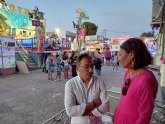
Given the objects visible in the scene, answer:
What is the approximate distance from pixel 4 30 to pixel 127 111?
18012 millimetres

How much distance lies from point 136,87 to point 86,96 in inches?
22.3

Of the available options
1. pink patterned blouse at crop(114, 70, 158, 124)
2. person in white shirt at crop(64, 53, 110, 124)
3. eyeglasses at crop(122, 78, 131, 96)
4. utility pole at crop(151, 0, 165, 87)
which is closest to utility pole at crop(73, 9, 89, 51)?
utility pole at crop(151, 0, 165, 87)

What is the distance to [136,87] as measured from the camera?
5.35 feet

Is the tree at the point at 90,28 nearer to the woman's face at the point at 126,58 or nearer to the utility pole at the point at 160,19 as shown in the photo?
the utility pole at the point at 160,19

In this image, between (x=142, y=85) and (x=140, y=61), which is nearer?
(x=142, y=85)

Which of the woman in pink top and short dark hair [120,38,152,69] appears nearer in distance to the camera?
the woman in pink top

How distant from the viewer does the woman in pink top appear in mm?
1558

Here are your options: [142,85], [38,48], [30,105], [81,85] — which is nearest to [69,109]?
[81,85]

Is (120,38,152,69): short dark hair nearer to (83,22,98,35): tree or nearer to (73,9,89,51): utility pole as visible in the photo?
(73,9,89,51): utility pole

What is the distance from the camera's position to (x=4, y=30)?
1788 centimetres

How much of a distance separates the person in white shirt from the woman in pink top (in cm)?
23

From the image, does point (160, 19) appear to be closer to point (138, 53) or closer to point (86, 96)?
point (138, 53)

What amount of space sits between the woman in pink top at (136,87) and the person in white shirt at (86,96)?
227mm

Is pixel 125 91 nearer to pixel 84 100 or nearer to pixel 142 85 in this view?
pixel 142 85
